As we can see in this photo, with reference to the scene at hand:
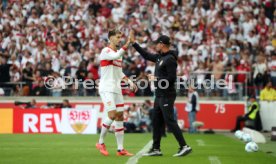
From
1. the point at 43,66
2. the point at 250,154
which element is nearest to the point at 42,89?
the point at 43,66

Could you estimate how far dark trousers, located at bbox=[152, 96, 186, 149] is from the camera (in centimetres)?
1465

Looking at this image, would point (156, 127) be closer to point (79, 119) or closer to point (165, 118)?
point (165, 118)

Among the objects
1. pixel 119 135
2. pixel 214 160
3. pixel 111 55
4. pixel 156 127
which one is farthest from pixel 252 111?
pixel 214 160

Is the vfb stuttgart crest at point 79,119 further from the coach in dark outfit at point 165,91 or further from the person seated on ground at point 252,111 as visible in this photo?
the coach in dark outfit at point 165,91

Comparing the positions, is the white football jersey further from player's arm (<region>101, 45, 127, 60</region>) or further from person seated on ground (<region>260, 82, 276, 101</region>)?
person seated on ground (<region>260, 82, 276, 101</region>)

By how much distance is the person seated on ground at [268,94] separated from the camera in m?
29.8

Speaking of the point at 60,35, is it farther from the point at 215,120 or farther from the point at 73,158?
the point at 73,158

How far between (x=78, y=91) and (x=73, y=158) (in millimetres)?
16806

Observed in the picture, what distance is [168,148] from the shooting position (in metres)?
18.0

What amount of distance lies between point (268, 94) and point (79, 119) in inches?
318

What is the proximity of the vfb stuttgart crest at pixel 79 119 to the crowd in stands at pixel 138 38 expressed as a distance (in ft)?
6.60

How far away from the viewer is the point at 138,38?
103 feet

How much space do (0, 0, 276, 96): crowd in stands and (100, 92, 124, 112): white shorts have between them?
13.7 meters

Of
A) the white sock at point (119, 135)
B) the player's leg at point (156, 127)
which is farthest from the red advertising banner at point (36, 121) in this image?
the player's leg at point (156, 127)
